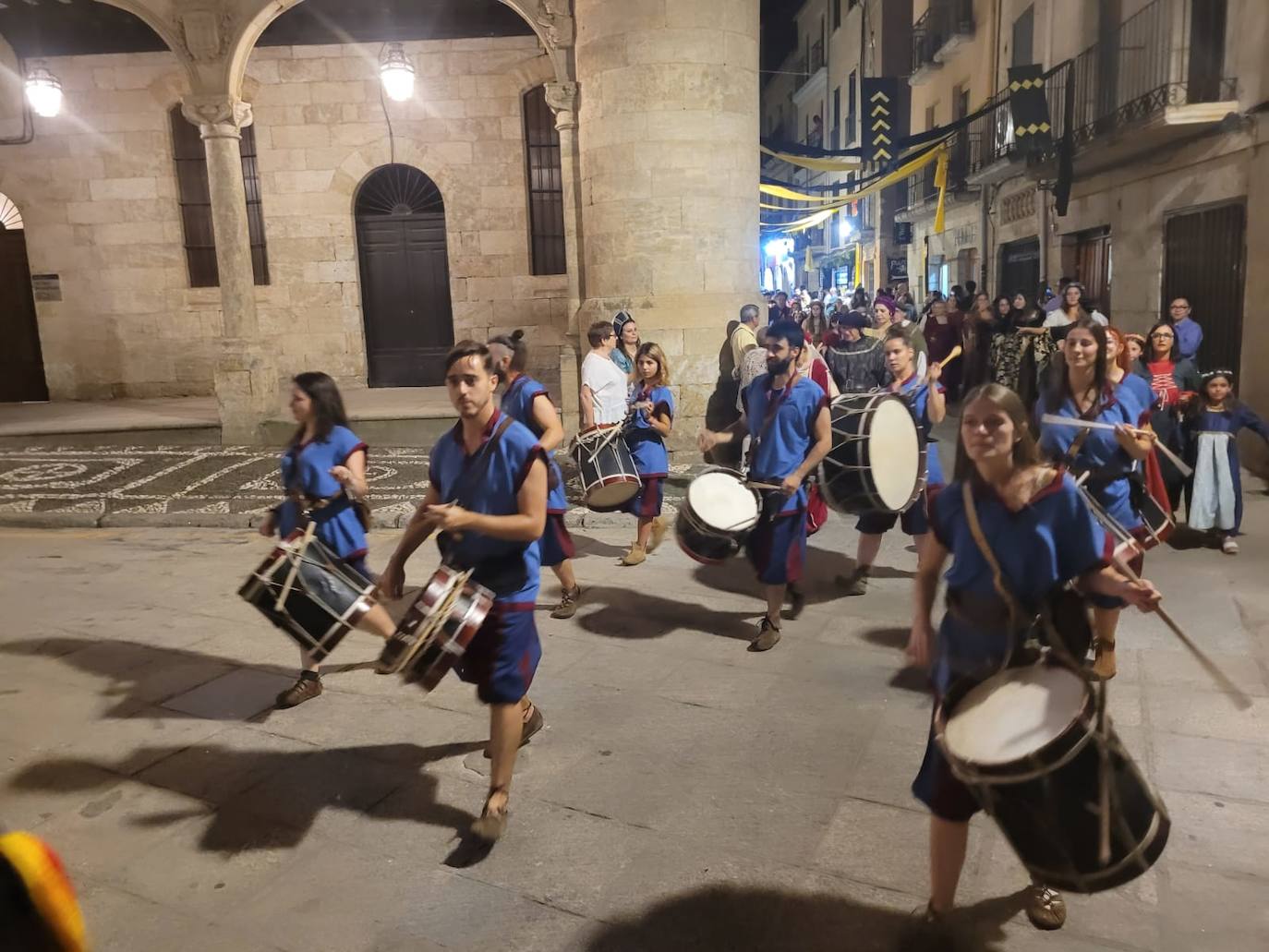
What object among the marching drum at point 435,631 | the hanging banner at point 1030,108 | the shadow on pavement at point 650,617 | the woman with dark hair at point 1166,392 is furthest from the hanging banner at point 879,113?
the marching drum at point 435,631

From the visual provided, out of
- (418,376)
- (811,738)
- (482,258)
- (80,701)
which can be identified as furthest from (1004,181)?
(80,701)

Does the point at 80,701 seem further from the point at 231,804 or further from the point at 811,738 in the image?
the point at 811,738

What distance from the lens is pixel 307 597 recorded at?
4.04m

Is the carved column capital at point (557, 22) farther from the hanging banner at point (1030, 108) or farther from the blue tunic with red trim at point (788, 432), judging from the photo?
the hanging banner at point (1030, 108)

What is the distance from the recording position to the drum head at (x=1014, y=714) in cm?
234

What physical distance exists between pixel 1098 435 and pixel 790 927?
9.50ft

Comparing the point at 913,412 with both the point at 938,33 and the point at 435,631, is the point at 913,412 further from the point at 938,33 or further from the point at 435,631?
the point at 938,33

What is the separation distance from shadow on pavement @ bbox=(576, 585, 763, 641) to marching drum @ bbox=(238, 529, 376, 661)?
198 cm

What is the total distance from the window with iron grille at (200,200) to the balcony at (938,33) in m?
14.6

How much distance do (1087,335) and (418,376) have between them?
12.7 m

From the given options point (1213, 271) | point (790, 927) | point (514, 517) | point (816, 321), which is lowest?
point (790, 927)

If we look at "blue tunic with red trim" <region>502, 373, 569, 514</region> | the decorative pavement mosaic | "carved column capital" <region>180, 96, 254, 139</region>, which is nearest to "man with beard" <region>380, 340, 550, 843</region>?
"blue tunic with red trim" <region>502, 373, 569, 514</region>

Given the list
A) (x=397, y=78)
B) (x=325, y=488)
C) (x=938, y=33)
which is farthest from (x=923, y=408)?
(x=938, y=33)

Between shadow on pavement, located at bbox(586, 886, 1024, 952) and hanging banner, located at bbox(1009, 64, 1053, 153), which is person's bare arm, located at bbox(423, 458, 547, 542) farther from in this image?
→ hanging banner, located at bbox(1009, 64, 1053, 153)
